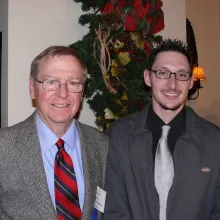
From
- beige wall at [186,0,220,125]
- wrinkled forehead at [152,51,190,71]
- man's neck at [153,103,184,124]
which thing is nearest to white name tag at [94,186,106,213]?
man's neck at [153,103,184,124]

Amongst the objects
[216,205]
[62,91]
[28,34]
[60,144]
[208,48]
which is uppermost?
[208,48]

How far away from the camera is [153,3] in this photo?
260 cm

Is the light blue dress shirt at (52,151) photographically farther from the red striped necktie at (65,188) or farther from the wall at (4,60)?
the wall at (4,60)

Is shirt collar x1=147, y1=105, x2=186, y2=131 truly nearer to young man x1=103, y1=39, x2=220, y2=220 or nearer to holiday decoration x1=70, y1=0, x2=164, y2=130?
young man x1=103, y1=39, x2=220, y2=220

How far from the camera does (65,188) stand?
1.57 m

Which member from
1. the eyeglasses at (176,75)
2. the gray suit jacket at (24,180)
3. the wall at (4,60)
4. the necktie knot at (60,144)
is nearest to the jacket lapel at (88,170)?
the gray suit jacket at (24,180)

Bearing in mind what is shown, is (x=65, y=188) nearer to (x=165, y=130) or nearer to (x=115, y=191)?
(x=115, y=191)

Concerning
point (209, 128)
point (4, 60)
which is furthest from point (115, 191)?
point (4, 60)

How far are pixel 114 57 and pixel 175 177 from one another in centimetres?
106

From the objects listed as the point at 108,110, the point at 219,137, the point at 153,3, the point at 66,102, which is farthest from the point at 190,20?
the point at 66,102

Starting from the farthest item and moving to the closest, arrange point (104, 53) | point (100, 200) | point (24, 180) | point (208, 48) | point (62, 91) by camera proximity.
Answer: point (208, 48) → point (104, 53) → point (100, 200) → point (62, 91) → point (24, 180)

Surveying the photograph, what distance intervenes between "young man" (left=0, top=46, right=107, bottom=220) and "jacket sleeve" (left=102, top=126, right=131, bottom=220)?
0.39 ft

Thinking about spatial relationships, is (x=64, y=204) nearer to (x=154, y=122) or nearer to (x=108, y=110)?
(x=154, y=122)

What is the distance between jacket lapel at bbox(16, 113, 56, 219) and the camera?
4.84ft
